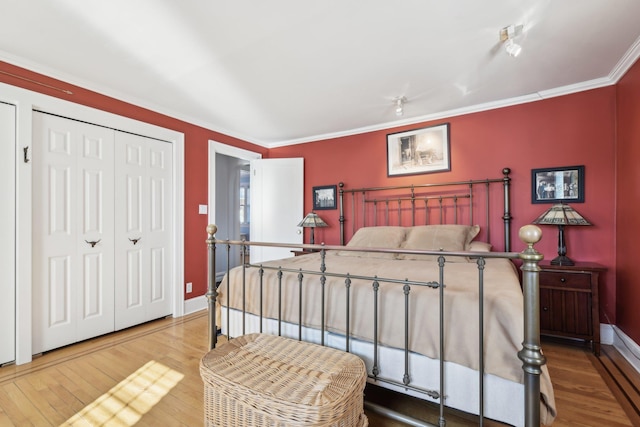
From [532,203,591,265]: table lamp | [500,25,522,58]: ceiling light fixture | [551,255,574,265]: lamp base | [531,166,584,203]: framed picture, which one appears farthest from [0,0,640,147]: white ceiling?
[551,255,574,265]: lamp base

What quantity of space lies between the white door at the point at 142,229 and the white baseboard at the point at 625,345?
411cm

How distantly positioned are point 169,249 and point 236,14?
2.48 m

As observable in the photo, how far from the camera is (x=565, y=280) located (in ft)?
7.81

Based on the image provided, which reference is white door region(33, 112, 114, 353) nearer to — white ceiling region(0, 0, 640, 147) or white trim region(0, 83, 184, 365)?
white trim region(0, 83, 184, 365)

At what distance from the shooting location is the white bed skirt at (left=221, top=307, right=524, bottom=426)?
3.98ft

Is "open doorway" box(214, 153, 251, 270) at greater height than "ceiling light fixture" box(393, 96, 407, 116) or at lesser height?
lesser

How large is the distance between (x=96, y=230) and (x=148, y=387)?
1.56 metres

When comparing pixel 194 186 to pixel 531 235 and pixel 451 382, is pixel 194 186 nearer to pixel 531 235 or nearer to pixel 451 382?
pixel 451 382

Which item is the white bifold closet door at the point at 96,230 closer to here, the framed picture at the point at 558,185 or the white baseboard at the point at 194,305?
the white baseboard at the point at 194,305

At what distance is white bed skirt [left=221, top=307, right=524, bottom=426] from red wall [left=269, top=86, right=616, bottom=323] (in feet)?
6.96

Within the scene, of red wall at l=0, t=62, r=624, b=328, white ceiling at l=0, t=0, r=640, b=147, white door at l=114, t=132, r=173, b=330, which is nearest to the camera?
white ceiling at l=0, t=0, r=640, b=147

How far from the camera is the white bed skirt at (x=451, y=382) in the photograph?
1.21 metres

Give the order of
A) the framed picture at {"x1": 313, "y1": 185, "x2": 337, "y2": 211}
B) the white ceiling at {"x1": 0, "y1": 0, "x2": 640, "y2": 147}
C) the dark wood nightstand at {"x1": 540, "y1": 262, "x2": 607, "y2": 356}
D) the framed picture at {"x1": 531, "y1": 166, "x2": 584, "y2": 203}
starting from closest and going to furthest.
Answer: the white ceiling at {"x1": 0, "y1": 0, "x2": 640, "y2": 147} < the dark wood nightstand at {"x1": 540, "y1": 262, "x2": 607, "y2": 356} < the framed picture at {"x1": 531, "y1": 166, "x2": 584, "y2": 203} < the framed picture at {"x1": 313, "y1": 185, "x2": 337, "y2": 211}

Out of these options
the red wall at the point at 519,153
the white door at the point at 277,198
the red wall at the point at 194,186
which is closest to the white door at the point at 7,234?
the red wall at the point at 519,153
